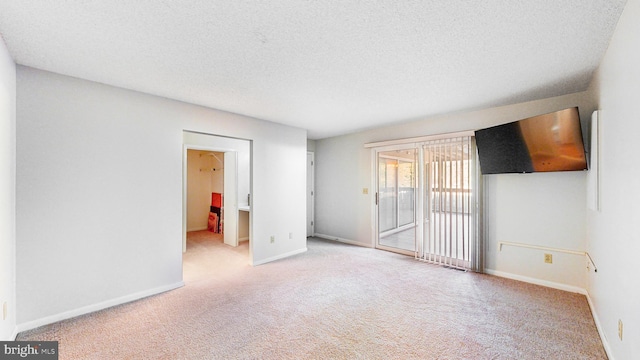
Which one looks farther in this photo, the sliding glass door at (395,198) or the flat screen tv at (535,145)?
the sliding glass door at (395,198)

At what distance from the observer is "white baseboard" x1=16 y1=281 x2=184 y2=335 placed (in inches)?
93.7

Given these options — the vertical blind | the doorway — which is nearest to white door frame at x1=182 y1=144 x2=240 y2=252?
the doorway

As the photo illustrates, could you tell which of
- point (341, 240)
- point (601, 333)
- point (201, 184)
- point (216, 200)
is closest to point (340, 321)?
point (601, 333)

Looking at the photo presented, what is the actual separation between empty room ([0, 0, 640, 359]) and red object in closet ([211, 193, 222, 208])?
303cm

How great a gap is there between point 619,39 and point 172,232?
174 inches

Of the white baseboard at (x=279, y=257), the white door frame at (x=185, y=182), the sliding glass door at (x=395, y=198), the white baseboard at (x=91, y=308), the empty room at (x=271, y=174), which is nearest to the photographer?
the empty room at (x=271, y=174)

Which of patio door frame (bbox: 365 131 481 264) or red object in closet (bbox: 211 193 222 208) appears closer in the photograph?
patio door frame (bbox: 365 131 481 264)

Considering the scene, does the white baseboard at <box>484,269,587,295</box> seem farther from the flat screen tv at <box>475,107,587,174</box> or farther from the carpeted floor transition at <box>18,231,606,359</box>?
the flat screen tv at <box>475,107,587,174</box>

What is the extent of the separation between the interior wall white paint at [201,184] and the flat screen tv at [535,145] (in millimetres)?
5970

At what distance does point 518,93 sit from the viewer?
312 cm

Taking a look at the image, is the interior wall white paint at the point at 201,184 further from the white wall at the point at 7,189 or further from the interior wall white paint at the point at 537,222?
the interior wall white paint at the point at 537,222

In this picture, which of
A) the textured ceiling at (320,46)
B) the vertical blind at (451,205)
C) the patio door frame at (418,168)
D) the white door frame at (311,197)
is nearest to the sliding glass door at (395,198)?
the patio door frame at (418,168)

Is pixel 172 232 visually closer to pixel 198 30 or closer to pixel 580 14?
pixel 198 30

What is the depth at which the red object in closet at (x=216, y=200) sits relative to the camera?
6.90 metres
